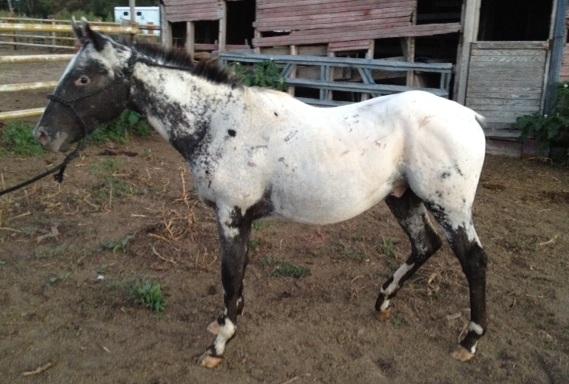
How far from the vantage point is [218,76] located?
318cm

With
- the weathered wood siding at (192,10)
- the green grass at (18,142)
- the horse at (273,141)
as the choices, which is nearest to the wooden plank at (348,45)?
the weathered wood siding at (192,10)

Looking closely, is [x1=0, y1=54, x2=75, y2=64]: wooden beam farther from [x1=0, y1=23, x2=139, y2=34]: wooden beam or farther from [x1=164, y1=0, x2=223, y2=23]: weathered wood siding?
[x1=164, y1=0, x2=223, y2=23]: weathered wood siding

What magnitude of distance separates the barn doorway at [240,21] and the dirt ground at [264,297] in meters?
7.98

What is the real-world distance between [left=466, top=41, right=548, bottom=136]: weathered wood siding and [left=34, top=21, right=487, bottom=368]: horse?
5.39 metres

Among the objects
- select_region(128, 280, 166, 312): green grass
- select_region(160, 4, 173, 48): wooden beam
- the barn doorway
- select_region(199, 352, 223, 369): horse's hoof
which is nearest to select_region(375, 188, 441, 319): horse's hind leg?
select_region(199, 352, 223, 369): horse's hoof

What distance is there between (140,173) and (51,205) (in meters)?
1.44

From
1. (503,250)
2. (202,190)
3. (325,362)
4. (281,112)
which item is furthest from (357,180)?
(503,250)

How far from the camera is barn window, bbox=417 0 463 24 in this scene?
9734mm

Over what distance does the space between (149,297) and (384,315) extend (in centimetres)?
179

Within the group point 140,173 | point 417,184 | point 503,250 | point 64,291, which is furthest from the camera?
point 140,173

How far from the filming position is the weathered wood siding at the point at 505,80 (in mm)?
7742

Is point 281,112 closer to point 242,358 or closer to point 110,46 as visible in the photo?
point 110,46

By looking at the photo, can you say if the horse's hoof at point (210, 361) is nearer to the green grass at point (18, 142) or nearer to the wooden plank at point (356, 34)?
the green grass at point (18, 142)

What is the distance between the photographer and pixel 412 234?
368 centimetres
